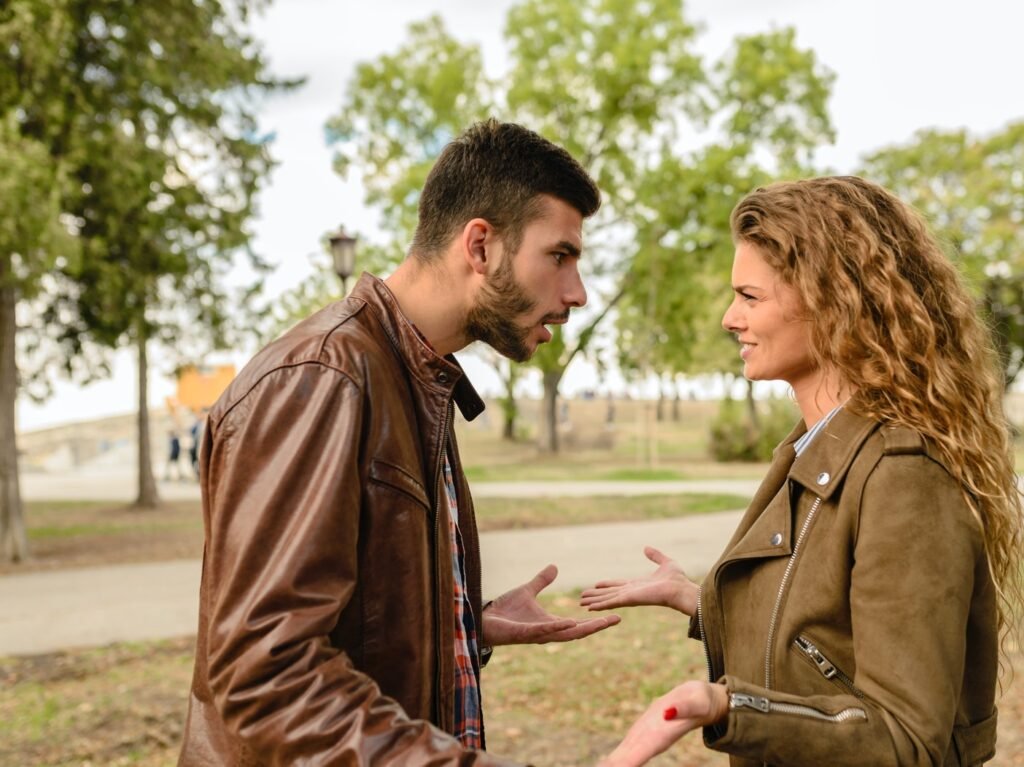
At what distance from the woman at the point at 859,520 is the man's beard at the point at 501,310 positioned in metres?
0.48

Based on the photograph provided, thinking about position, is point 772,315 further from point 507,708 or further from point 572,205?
point 507,708

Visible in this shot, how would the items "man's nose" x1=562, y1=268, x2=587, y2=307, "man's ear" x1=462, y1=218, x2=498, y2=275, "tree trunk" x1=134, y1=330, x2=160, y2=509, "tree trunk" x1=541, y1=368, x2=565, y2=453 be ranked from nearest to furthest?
"man's ear" x1=462, y1=218, x2=498, y2=275 < "man's nose" x1=562, y1=268, x2=587, y2=307 < "tree trunk" x1=134, y1=330, x2=160, y2=509 < "tree trunk" x1=541, y1=368, x2=565, y2=453

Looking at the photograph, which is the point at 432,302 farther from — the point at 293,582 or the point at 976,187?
the point at 976,187

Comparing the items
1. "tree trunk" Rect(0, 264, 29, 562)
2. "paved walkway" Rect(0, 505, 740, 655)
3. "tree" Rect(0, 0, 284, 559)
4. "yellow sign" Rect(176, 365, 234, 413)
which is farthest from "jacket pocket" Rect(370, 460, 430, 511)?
"yellow sign" Rect(176, 365, 234, 413)

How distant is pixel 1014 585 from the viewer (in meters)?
2.13

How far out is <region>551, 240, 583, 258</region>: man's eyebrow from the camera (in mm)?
2187

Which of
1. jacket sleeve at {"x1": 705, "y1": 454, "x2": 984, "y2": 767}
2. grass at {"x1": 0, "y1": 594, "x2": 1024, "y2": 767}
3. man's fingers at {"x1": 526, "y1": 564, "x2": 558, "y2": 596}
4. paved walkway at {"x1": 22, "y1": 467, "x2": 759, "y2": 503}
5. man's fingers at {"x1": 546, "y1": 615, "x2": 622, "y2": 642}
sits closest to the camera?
jacket sleeve at {"x1": 705, "y1": 454, "x2": 984, "y2": 767}

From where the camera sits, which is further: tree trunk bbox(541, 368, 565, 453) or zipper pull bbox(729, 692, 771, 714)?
tree trunk bbox(541, 368, 565, 453)

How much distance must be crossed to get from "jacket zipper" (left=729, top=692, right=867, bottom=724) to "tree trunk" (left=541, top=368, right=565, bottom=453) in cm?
3143

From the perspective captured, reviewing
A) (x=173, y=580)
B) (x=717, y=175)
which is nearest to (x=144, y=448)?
(x=173, y=580)

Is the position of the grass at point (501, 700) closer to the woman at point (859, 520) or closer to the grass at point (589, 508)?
the woman at point (859, 520)

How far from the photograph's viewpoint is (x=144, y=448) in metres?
21.2

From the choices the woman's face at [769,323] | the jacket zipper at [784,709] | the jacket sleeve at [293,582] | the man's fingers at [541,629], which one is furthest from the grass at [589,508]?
the jacket sleeve at [293,582]

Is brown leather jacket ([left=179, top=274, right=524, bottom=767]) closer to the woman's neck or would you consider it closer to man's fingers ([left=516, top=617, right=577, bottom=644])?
→ man's fingers ([left=516, top=617, right=577, bottom=644])
